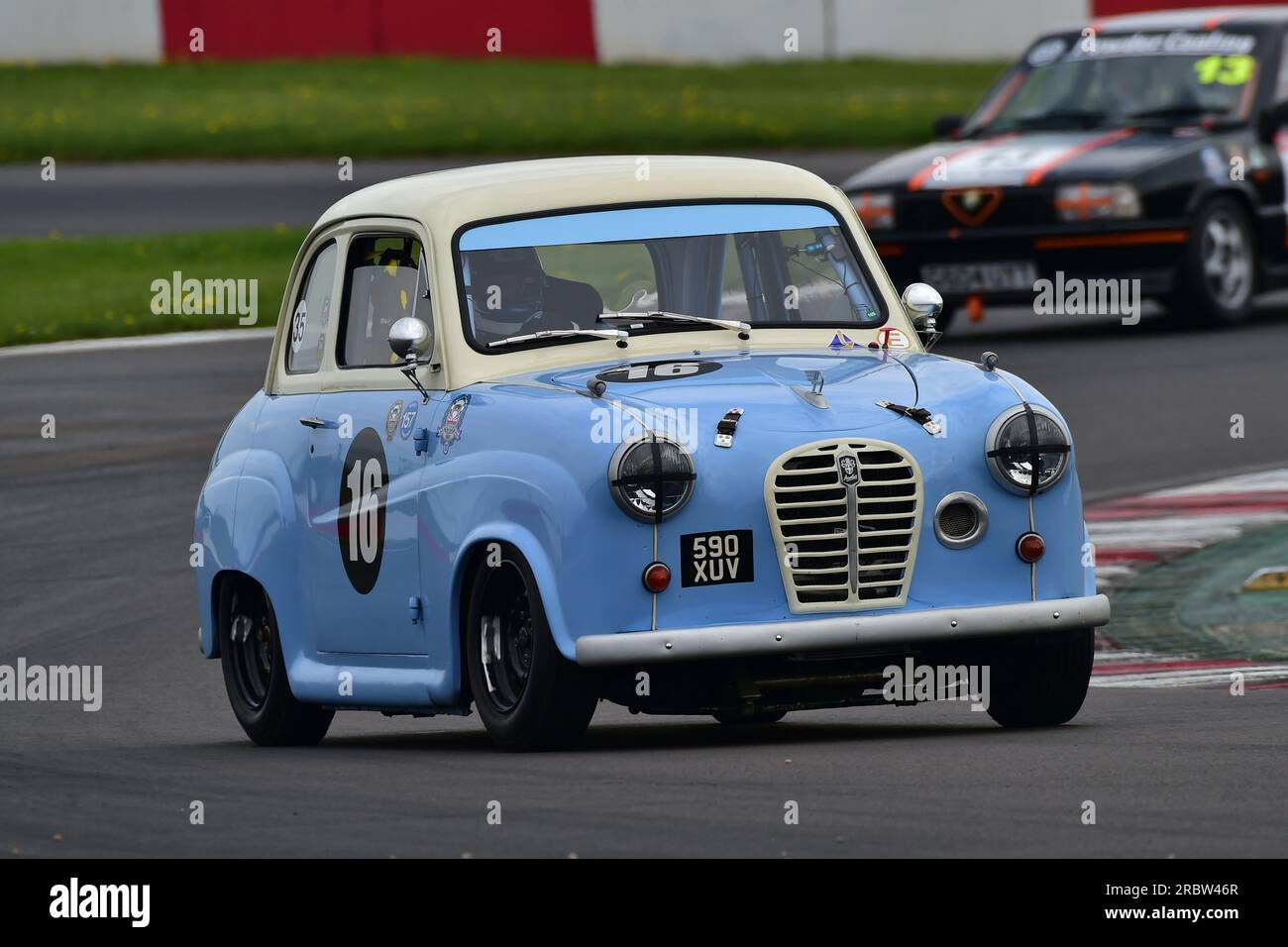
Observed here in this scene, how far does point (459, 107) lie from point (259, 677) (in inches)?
1044

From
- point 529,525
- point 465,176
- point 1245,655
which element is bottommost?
point 1245,655

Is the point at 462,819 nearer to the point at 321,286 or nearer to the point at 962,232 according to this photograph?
the point at 321,286

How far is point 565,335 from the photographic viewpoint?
345 inches

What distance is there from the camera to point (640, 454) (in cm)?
772

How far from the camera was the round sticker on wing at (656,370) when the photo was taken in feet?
27.0

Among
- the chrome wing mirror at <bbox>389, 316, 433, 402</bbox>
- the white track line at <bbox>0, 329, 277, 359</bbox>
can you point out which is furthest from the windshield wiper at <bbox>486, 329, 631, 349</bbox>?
the white track line at <bbox>0, 329, 277, 359</bbox>

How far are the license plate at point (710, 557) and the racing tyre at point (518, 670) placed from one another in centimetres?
38

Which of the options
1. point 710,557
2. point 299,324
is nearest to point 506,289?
point 299,324

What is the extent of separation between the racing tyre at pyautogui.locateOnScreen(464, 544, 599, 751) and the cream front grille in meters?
0.63

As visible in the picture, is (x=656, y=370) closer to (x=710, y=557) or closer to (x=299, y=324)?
(x=710, y=557)

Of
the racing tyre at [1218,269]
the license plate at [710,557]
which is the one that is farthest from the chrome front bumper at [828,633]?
the racing tyre at [1218,269]

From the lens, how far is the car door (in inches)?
338
